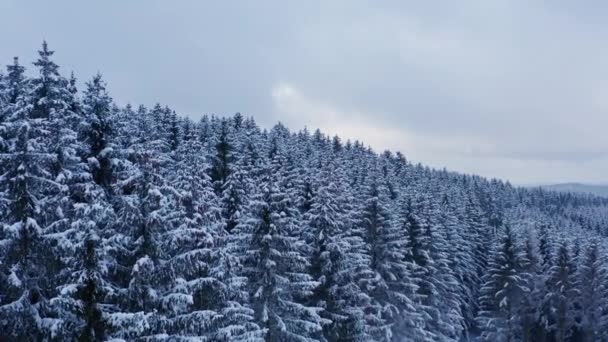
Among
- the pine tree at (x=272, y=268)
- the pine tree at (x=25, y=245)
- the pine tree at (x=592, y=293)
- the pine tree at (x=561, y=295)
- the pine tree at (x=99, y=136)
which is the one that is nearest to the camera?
the pine tree at (x=25, y=245)

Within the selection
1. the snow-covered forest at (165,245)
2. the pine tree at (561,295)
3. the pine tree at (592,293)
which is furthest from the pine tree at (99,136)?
the pine tree at (592,293)

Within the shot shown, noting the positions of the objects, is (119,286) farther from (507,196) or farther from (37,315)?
(507,196)

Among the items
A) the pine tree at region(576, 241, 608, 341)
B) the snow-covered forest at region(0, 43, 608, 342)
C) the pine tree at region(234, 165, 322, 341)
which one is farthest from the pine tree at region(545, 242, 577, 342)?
the pine tree at region(234, 165, 322, 341)

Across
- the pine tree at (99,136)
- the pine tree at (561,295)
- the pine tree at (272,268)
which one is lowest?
the pine tree at (561,295)

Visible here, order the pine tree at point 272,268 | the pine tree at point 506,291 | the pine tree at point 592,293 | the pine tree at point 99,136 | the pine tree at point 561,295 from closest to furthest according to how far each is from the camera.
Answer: the pine tree at point 99,136 < the pine tree at point 272,268 < the pine tree at point 506,291 < the pine tree at point 592,293 < the pine tree at point 561,295

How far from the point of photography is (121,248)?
14.8 m

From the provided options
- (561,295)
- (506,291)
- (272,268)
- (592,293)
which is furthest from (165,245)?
(592,293)

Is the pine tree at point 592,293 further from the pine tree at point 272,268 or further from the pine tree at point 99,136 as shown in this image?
the pine tree at point 99,136

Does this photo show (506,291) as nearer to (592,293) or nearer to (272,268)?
(592,293)

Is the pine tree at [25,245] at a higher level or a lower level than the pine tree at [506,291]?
higher

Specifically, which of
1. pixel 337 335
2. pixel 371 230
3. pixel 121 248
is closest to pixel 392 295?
pixel 371 230

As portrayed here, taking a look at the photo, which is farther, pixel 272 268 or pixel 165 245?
pixel 272 268

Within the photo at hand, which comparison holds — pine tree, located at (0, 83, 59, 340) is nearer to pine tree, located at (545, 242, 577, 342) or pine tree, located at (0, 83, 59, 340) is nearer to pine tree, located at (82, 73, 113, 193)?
pine tree, located at (82, 73, 113, 193)

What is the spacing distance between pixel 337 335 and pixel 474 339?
118 feet
